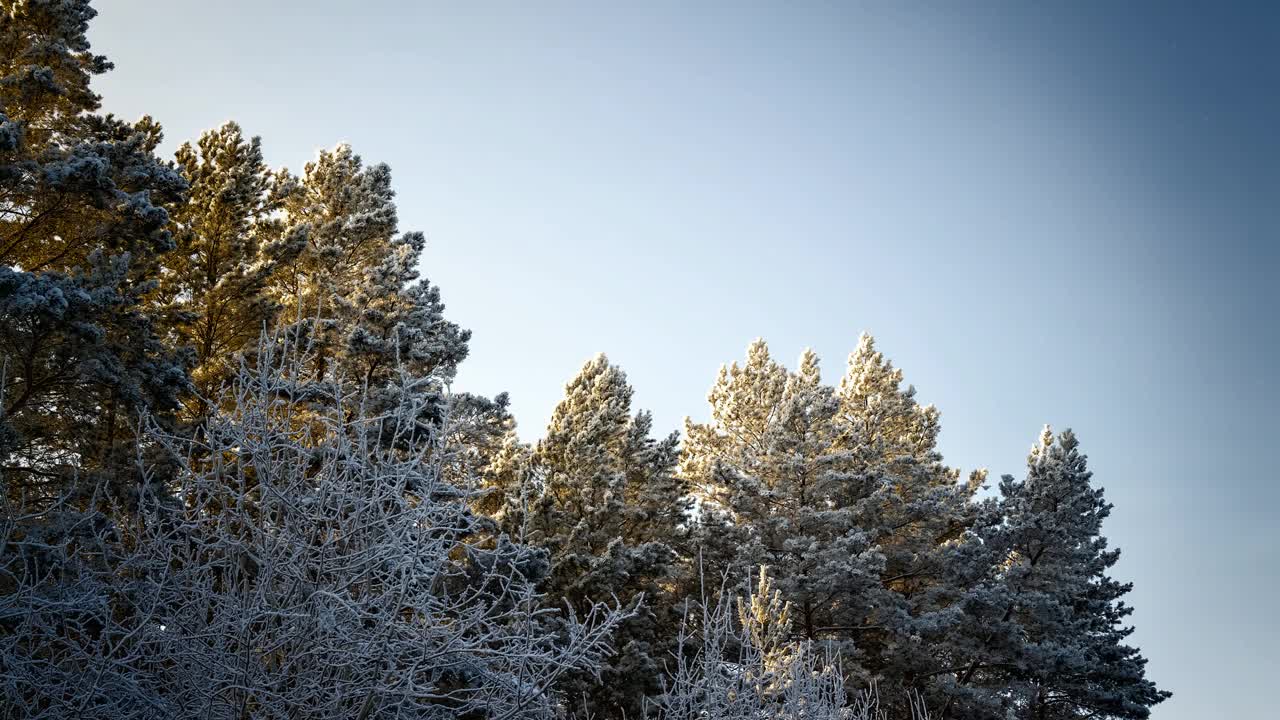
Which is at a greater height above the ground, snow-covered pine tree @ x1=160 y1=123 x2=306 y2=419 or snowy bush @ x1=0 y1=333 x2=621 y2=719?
snow-covered pine tree @ x1=160 y1=123 x2=306 y2=419

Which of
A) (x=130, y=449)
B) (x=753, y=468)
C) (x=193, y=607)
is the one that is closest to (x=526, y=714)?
(x=193, y=607)

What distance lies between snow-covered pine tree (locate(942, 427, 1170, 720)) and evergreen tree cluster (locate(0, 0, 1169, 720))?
0.12m

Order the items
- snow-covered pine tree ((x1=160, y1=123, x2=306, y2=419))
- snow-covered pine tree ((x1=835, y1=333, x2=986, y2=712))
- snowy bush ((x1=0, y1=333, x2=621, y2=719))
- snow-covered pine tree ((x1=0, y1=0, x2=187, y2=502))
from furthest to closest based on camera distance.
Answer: snow-covered pine tree ((x1=835, y1=333, x2=986, y2=712)) → snow-covered pine tree ((x1=160, y1=123, x2=306, y2=419)) → snow-covered pine tree ((x1=0, y1=0, x2=187, y2=502)) → snowy bush ((x1=0, y1=333, x2=621, y2=719))

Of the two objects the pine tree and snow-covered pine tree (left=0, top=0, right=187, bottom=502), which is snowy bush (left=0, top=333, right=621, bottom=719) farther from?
the pine tree

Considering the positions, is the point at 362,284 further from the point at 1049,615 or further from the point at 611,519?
the point at 1049,615

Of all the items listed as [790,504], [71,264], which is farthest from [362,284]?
[790,504]

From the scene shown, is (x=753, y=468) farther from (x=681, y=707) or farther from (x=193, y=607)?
(x=193, y=607)

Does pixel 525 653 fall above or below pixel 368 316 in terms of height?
below

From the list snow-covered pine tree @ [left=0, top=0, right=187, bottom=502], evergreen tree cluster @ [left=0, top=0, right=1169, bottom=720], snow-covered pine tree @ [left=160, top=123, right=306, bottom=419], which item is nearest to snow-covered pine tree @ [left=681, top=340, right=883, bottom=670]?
evergreen tree cluster @ [left=0, top=0, right=1169, bottom=720]

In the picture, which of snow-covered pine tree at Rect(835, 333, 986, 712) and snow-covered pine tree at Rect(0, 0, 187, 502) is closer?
snow-covered pine tree at Rect(0, 0, 187, 502)

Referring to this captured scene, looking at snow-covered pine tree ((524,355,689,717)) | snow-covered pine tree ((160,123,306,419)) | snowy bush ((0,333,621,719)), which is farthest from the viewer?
snow-covered pine tree ((524,355,689,717))

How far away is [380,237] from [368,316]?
10.6 ft

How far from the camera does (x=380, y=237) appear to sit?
19.7m

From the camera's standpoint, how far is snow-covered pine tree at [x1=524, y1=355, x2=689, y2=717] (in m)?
20.0
